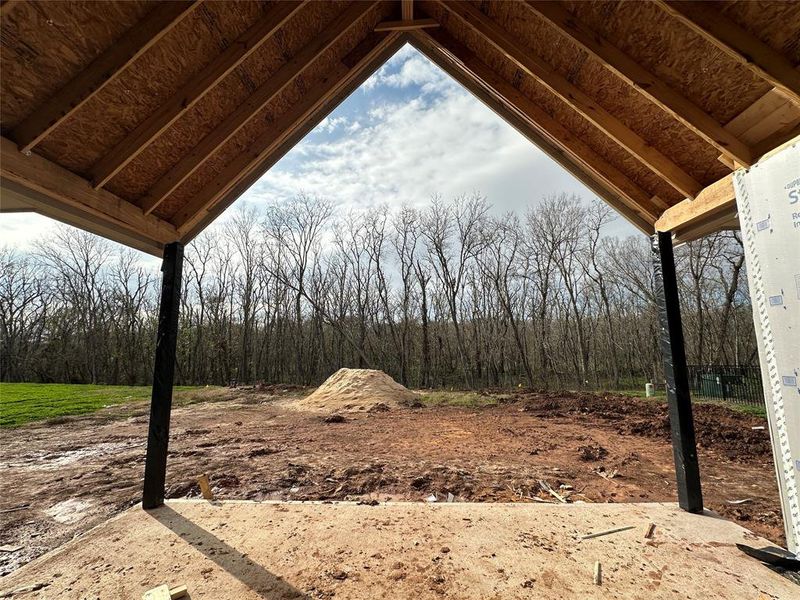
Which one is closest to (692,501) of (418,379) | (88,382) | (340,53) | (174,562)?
(174,562)

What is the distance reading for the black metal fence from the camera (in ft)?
40.3

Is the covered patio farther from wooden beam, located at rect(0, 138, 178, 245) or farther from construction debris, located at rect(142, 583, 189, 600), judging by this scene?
construction debris, located at rect(142, 583, 189, 600)

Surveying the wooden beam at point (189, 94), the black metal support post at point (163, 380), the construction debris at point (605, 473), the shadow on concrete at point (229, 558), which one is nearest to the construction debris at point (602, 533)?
the shadow on concrete at point (229, 558)

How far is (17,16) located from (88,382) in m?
32.9

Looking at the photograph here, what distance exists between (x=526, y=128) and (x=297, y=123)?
266 cm

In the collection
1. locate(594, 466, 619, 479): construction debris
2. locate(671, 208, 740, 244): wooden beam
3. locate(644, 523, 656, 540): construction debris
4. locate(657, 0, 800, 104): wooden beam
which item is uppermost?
locate(657, 0, 800, 104): wooden beam

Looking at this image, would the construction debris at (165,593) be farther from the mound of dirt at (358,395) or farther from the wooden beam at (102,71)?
the mound of dirt at (358,395)

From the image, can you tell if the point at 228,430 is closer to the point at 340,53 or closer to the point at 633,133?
the point at 340,53

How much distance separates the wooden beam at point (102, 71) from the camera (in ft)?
7.70

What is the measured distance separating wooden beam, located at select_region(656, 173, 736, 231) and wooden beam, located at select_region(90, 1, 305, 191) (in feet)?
13.0

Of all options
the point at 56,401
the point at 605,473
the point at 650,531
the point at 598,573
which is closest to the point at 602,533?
the point at 650,531

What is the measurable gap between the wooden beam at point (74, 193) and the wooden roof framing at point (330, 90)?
0.05ft

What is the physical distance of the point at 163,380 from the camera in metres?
3.83

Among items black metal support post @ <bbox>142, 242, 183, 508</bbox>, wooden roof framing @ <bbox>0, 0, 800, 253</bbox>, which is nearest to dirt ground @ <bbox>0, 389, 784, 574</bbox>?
black metal support post @ <bbox>142, 242, 183, 508</bbox>
